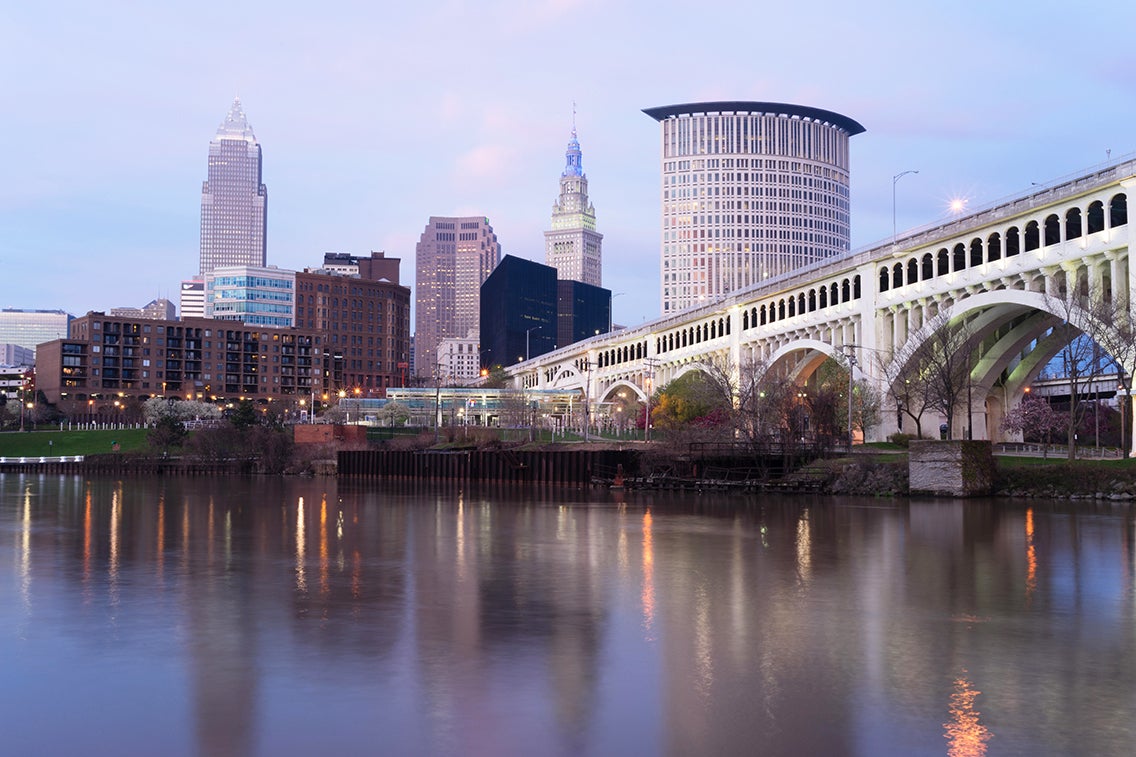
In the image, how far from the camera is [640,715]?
38.2 feet

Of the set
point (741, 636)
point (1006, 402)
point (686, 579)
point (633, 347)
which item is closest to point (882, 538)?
Answer: point (686, 579)


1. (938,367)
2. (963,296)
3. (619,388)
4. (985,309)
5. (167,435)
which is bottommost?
(167,435)

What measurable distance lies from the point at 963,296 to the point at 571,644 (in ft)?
222

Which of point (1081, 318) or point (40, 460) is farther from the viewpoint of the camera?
point (40, 460)

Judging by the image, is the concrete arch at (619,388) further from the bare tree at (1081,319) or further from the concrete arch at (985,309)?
the bare tree at (1081,319)

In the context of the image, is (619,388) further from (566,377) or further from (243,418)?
(243,418)

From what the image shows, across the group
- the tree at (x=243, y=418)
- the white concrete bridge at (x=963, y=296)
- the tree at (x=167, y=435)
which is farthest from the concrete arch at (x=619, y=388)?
the tree at (x=167, y=435)

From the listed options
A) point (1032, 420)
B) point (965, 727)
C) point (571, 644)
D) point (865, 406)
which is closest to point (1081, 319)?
point (865, 406)

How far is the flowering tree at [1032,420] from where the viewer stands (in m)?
83.4

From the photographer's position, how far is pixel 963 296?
248 feet

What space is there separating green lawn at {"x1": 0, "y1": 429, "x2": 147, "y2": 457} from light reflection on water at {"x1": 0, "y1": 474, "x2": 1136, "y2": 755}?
4832 inches

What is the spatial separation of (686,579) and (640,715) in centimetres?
1117

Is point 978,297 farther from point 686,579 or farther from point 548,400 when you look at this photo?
point 548,400

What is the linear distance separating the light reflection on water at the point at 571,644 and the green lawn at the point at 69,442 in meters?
123
